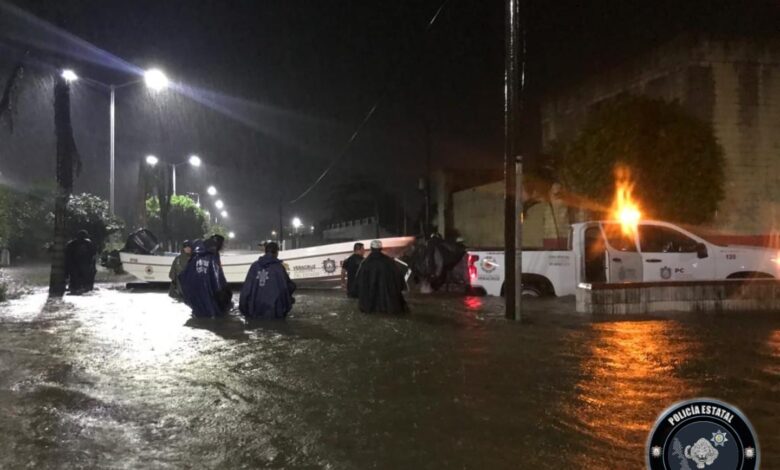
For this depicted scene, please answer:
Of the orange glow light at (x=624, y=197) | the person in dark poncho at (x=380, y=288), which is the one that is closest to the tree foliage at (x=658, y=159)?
the orange glow light at (x=624, y=197)

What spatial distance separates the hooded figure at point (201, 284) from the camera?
423 inches

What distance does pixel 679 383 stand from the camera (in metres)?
6.05

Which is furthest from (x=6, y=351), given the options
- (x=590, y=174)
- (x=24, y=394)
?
(x=590, y=174)

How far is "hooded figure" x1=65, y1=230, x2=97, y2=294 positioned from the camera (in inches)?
642

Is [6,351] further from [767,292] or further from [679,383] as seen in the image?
[767,292]

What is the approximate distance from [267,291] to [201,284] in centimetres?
116

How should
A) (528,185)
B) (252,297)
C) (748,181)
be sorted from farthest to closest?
1. (528,185)
2. (748,181)
3. (252,297)

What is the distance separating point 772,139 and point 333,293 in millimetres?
16587

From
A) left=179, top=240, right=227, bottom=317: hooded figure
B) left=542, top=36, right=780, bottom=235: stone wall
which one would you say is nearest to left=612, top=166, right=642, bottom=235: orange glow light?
left=542, top=36, right=780, bottom=235: stone wall

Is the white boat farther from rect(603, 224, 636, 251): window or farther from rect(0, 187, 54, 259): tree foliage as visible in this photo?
rect(0, 187, 54, 259): tree foliage

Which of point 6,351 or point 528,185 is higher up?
point 528,185

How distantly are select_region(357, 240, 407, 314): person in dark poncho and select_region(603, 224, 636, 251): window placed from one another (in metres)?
3.92
